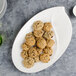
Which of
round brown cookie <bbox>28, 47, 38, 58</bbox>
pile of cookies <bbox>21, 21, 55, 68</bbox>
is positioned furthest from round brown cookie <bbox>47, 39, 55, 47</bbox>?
round brown cookie <bbox>28, 47, 38, 58</bbox>

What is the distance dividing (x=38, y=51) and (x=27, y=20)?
27 centimetres

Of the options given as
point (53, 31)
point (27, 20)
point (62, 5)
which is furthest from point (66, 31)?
point (27, 20)

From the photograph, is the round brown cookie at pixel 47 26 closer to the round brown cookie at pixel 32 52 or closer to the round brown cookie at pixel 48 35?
the round brown cookie at pixel 48 35

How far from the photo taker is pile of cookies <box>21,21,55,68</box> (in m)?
1.32

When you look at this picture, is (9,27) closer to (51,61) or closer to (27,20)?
(27,20)

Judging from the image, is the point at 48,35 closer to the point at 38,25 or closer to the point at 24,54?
the point at 38,25

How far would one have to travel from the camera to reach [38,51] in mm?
1352

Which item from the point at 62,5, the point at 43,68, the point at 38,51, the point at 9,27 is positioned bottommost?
the point at 43,68

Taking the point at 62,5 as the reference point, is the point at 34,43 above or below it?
below

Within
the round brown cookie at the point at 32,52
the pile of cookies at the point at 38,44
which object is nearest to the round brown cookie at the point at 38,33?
the pile of cookies at the point at 38,44

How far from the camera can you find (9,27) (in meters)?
1.39

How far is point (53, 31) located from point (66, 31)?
0.34 feet

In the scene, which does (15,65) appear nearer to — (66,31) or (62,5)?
(66,31)

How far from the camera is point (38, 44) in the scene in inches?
52.2
